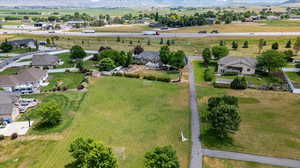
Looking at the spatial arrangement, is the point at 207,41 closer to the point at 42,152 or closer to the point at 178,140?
the point at 178,140

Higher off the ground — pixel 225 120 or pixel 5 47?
pixel 5 47

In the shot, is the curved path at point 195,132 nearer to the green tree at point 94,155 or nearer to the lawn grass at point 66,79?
the green tree at point 94,155

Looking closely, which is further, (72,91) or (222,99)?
(72,91)

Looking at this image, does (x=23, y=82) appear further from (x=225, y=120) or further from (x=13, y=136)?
(x=225, y=120)

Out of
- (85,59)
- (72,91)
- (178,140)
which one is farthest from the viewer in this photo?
(85,59)

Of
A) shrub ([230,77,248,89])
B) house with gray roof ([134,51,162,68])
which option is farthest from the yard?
house with gray roof ([134,51,162,68])

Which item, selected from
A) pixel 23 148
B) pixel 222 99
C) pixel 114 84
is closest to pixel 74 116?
pixel 23 148

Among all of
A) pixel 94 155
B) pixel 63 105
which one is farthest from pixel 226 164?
pixel 63 105
